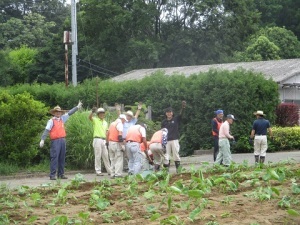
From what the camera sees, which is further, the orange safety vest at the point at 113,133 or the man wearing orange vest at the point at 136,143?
the orange safety vest at the point at 113,133

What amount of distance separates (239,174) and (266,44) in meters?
34.5

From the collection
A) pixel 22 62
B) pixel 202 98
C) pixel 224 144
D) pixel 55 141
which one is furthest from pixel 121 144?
pixel 22 62

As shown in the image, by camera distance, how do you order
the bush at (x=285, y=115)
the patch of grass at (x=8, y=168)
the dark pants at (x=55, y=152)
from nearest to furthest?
the dark pants at (x=55, y=152) → the patch of grass at (x=8, y=168) → the bush at (x=285, y=115)

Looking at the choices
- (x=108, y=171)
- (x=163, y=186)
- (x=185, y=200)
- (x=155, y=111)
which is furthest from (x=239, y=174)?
(x=155, y=111)

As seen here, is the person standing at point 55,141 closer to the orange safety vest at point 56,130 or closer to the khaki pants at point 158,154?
the orange safety vest at point 56,130

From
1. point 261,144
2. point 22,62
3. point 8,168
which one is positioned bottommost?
point 8,168

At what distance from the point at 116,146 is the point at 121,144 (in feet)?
0.51

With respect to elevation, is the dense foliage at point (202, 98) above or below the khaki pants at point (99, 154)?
above

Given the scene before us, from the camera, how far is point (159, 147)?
18.9 meters

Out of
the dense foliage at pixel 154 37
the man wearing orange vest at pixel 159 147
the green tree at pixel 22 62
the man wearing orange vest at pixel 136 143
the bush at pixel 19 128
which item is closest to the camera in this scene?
the man wearing orange vest at pixel 136 143

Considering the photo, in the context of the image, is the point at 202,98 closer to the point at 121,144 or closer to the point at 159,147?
the point at 121,144

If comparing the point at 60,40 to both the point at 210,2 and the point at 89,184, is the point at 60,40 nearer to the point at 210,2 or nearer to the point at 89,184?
the point at 210,2

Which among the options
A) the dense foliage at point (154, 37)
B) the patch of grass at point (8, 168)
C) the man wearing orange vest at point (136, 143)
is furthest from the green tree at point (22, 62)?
the man wearing orange vest at point (136, 143)

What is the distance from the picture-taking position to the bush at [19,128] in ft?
71.7
